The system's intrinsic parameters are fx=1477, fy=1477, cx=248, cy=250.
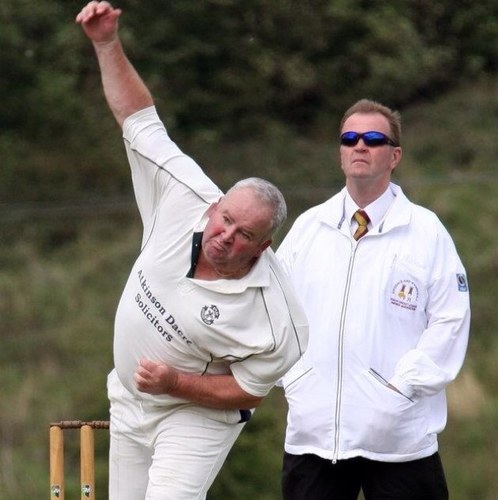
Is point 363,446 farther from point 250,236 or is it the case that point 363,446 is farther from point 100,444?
point 100,444

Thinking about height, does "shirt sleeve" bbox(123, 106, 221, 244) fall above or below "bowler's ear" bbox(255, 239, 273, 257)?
above

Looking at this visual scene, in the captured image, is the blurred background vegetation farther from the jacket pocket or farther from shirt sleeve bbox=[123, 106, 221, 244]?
shirt sleeve bbox=[123, 106, 221, 244]

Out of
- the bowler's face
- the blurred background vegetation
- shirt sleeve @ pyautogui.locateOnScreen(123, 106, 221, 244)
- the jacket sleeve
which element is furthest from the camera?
the blurred background vegetation

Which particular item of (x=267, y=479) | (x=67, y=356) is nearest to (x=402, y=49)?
(x=67, y=356)

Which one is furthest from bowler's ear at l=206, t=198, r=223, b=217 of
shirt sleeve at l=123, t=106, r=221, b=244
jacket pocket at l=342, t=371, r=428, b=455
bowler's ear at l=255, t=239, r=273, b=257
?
jacket pocket at l=342, t=371, r=428, b=455

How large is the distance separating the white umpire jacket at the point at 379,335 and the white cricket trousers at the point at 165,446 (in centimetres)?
34

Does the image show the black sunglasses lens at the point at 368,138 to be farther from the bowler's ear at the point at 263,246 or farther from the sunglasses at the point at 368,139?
the bowler's ear at the point at 263,246

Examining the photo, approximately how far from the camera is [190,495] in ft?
14.5

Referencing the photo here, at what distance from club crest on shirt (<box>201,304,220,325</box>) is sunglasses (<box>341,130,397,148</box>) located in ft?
2.65

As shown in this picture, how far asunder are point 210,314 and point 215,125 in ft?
46.6

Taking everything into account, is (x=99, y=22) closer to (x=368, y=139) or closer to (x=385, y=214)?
(x=368, y=139)

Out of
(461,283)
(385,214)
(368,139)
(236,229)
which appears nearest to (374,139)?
(368,139)

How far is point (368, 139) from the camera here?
15.5 feet

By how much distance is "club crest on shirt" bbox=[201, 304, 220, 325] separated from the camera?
14.0ft
